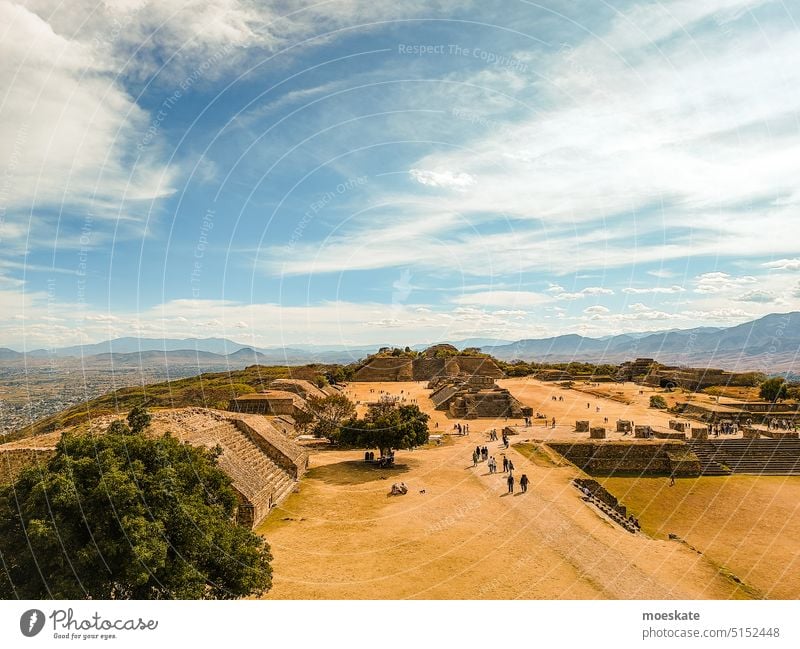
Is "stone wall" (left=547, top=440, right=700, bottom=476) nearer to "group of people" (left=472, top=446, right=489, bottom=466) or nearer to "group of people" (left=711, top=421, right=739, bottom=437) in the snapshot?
"group of people" (left=472, top=446, right=489, bottom=466)

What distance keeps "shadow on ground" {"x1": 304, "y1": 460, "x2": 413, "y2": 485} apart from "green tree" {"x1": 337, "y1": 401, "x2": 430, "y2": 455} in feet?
4.42

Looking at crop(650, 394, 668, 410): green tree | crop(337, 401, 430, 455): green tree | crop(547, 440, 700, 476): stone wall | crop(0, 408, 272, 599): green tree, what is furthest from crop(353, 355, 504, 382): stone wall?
crop(0, 408, 272, 599): green tree

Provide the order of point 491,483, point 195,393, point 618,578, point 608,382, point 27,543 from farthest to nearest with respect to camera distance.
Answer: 1. point 608,382
2. point 195,393
3. point 491,483
4. point 618,578
5. point 27,543

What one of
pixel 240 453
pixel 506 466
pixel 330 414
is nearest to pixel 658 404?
pixel 506 466

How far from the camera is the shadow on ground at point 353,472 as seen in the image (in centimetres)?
2780

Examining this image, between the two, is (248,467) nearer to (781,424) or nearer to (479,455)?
(479,455)

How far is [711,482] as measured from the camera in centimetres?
3247

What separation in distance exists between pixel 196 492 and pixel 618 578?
44.5ft

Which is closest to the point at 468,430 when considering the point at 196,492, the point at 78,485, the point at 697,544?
the point at 697,544

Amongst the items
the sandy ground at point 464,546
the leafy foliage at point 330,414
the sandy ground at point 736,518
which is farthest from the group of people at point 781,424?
the leafy foliage at point 330,414

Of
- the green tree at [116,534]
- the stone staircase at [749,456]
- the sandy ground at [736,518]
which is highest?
the green tree at [116,534]

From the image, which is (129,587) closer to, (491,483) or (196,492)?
(196,492)

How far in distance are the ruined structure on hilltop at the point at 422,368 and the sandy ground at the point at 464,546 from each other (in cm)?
7446

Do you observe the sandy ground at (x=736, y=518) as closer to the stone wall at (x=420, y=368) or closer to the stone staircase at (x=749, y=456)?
the stone staircase at (x=749, y=456)
